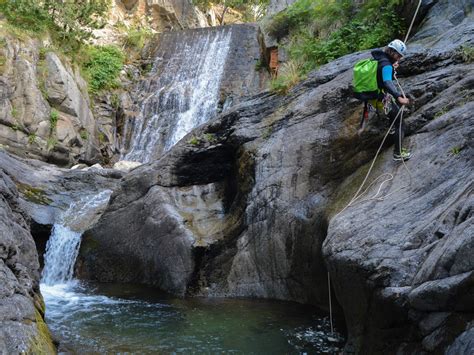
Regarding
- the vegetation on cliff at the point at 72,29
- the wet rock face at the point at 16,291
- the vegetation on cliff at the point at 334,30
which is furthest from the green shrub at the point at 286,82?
the vegetation on cliff at the point at 72,29

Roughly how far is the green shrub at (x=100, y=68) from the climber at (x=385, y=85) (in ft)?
61.2

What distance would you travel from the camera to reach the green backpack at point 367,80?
832 cm

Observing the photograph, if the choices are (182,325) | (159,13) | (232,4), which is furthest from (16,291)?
(232,4)

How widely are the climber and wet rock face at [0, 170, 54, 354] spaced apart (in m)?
5.96

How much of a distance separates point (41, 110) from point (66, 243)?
8.54 meters

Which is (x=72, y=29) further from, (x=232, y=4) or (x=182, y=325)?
(x=232, y=4)

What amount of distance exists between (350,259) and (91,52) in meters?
23.3

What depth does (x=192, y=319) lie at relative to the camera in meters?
9.12

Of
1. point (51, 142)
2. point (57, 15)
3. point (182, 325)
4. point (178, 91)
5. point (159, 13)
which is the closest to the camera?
point (182, 325)

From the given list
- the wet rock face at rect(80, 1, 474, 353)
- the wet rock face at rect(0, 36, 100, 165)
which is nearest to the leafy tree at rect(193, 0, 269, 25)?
the wet rock face at rect(0, 36, 100, 165)

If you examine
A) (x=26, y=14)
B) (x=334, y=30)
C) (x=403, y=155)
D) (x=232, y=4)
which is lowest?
(x=403, y=155)

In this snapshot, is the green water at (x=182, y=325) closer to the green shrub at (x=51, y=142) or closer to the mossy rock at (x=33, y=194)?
the mossy rock at (x=33, y=194)

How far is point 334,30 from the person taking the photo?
48.9ft

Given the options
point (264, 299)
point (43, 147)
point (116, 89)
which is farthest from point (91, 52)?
point (264, 299)
